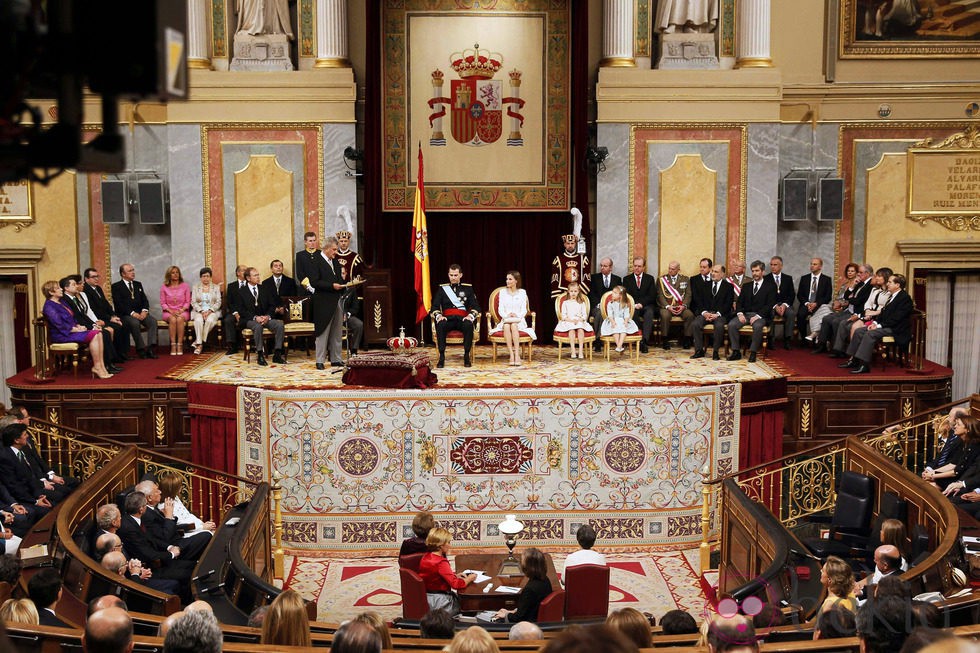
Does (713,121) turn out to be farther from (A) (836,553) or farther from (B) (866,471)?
(A) (836,553)

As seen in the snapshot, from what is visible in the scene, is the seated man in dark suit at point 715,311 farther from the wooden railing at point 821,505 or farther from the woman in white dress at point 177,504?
the woman in white dress at point 177,504

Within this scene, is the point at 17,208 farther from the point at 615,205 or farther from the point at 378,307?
the point at 615,205

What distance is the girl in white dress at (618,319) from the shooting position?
43.8ft

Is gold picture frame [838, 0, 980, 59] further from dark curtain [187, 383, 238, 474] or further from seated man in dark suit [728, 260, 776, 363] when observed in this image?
dark curtain [187, 383, 238, 474]

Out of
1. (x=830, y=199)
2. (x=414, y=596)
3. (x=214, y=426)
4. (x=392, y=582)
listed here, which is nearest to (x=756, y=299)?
(x=830, y=199)

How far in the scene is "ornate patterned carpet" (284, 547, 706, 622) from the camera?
9.88 m

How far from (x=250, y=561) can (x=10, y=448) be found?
233 centimetres

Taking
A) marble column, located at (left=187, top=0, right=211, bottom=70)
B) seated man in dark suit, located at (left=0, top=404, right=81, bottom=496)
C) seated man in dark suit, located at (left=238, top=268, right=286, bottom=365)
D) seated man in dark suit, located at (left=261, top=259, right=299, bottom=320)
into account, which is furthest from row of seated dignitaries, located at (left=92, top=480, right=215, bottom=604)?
marble column, located at (left=187, top=0, right=211, bottom=70)

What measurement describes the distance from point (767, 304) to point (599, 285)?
214 cm

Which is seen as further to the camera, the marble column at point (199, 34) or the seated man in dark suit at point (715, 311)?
the marble column at point (199, 34)

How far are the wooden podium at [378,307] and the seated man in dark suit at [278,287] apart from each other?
102cm

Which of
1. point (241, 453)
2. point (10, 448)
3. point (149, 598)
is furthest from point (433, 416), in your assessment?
point (149, 598)

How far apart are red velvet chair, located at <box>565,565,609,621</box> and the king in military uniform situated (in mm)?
6272

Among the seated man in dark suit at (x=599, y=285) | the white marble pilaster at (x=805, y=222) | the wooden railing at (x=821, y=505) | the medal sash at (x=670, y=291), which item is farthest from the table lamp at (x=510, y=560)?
the white marble pilaster at (x=805, y=222)
